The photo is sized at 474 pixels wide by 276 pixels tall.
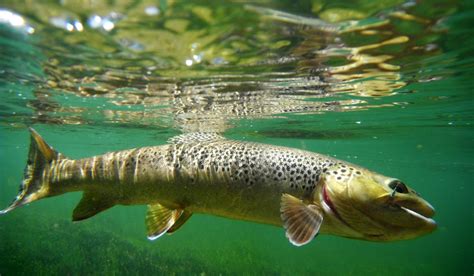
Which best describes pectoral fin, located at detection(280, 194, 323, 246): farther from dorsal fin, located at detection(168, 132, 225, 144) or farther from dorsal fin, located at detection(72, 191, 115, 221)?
dorsal fin, located at detection(72, 191, 115, 221)

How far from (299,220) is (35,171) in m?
4.56

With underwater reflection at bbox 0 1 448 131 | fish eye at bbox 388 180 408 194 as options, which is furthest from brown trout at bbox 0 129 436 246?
underwater reflection at bbox 0 1 448 131

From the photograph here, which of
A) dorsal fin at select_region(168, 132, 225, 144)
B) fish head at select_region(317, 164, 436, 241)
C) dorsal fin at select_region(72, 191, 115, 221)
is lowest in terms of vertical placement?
dorsal fin at select_region(72, 191, 115, 221)

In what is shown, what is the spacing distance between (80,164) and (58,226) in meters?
20.7

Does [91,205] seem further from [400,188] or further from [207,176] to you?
[400,188]

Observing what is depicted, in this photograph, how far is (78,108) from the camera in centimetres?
1667

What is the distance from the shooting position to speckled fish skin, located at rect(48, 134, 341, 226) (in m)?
4.36

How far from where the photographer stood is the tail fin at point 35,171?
5.29 meters

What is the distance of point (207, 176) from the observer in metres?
4.74

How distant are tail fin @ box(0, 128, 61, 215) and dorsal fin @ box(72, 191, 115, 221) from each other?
769 mm

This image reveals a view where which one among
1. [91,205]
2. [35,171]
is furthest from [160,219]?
[35,171]

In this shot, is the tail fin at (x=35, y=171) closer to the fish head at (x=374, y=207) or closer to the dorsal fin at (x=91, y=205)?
the dorsal fin at (x=91, y=205)

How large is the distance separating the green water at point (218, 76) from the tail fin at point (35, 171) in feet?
9.08

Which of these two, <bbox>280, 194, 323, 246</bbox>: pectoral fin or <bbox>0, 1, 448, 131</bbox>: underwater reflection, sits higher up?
<bbox>0, 1, 448, 131</bbox>: underwater reflection
